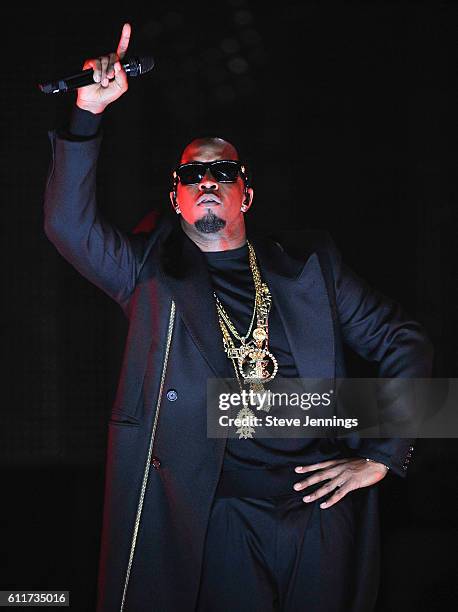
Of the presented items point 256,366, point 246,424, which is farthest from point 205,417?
point 256,366

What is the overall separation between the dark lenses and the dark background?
3.30ft

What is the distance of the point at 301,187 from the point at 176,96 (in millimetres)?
749

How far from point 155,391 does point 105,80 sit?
1.00 meters

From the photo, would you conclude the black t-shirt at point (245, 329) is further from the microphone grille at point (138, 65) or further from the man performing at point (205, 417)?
the microphone grille at point (138, 65)

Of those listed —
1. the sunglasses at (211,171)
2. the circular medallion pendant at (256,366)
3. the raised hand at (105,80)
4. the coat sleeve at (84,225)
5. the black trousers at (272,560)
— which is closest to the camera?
the raised hand at (105,80)

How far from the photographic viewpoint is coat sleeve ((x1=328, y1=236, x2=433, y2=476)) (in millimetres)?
3084

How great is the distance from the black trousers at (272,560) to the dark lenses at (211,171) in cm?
113

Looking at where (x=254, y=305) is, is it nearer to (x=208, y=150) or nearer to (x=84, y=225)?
(x=208, y=150)

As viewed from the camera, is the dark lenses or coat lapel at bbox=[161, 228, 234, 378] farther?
the dark lenses

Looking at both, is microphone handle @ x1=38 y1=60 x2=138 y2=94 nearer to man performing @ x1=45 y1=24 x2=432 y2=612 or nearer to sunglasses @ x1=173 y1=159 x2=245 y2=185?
man performing @ x1=45 y1=24 x2=432 y2=612

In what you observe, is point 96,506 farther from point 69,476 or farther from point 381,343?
point 381,343

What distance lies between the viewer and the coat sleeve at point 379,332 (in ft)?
10.1

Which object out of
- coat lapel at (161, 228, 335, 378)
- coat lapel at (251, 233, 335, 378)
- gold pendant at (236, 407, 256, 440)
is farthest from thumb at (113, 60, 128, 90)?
gold pendant at (236, 407, 256, 440)

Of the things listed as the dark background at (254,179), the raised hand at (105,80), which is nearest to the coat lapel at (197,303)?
the raised hand at (105,80)
